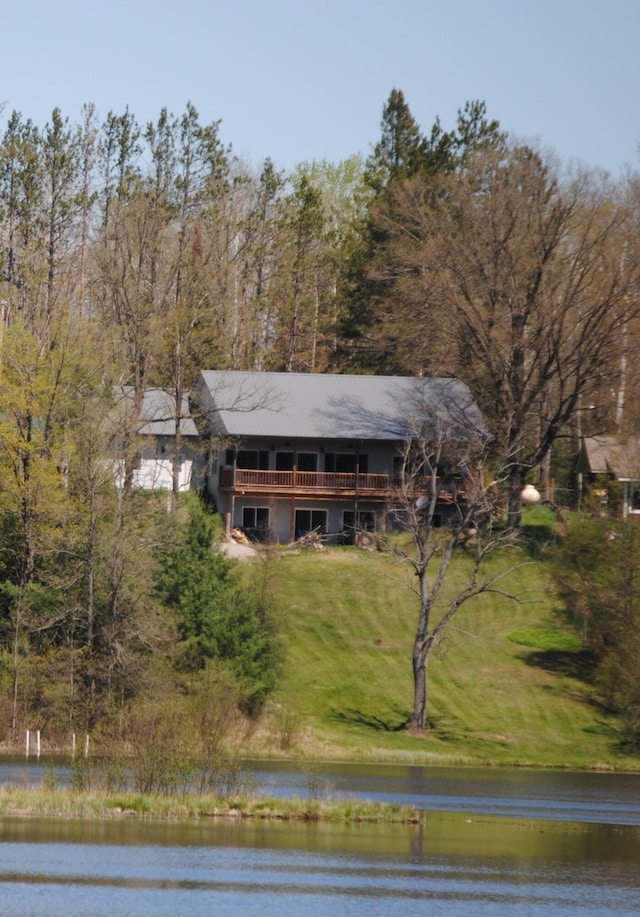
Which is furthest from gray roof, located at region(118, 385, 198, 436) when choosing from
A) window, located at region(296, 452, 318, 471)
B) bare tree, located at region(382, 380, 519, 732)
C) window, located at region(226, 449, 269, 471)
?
bare tree, located at region(382, 380, 519, 732)

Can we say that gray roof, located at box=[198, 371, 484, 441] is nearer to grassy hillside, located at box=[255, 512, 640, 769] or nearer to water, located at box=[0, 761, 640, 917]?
grassy hillside, located at box=[255, 512, 640, 769]

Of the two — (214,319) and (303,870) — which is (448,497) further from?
(303,870)

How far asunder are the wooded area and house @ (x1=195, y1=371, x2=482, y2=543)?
89.4 inches

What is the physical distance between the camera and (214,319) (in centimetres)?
8125

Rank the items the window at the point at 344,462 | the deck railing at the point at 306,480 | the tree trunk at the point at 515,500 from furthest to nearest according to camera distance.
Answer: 1. the window at the point at 344,462
2. the deck railing at the point at 306,480
3. the tree trunk at the point at 515,500

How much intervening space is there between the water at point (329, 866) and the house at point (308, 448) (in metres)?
38.6

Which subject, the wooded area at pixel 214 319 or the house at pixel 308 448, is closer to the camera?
the wooded area at pixel 214 319

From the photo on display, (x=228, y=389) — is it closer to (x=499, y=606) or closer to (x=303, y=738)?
(x=499, y=606)

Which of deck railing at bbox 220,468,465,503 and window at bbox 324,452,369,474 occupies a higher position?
window at bbox 324,452,369,474

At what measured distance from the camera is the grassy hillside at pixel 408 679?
53469 millimetres

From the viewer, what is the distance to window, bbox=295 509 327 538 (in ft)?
253

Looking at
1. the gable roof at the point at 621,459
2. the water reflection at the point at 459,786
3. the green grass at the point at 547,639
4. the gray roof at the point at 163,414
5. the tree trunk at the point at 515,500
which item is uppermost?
the gray roof at the point at 163,414

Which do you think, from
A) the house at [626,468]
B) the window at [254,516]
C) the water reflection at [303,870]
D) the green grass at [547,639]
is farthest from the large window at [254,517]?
the water reflection at [303,870]

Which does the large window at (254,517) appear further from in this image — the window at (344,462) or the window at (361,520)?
the window at (344,462)
